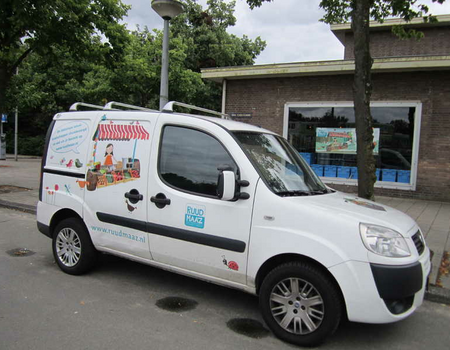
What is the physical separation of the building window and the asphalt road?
25.6 feet

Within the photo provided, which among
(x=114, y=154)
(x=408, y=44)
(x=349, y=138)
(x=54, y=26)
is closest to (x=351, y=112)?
(x=349, y=138)

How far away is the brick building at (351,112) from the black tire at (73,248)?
900 cm

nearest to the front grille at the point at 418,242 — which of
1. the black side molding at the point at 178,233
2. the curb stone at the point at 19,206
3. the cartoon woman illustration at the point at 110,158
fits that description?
the black side molding at the point at 178,233

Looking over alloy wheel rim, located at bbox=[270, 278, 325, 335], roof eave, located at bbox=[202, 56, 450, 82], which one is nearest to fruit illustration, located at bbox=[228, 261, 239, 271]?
alloy wheel rim, located at bbox=[270, 278, 325, 335]

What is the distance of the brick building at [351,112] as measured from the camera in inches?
419

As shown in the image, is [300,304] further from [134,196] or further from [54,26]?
[54,26]

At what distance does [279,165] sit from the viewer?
12.3 feet

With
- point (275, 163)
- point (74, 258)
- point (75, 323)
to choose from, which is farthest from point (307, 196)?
point (74, 258)

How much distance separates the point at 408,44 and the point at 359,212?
52.3 ft

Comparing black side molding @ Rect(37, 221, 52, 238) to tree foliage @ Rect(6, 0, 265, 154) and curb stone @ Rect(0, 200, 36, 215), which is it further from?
tree foliage @ Rect(6, 0, 265, 154)

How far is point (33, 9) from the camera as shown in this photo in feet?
28.1

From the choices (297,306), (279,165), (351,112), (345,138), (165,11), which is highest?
(165,11)

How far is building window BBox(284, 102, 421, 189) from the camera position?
11.1m

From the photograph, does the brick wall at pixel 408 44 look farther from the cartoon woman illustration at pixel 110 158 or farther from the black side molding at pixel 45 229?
the black side molding at pixel 45 229
